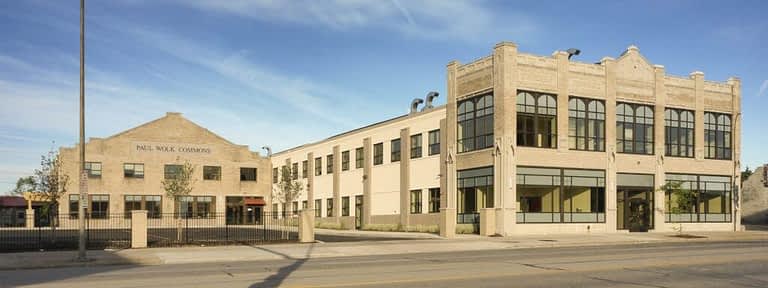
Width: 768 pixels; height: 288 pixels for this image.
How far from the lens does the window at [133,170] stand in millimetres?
69312

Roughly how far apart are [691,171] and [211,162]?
1798 inches

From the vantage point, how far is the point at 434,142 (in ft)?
164

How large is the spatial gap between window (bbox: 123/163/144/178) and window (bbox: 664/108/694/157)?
1877 inches

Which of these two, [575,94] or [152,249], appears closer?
[152,249]

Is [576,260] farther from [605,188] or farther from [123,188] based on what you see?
[123,188]

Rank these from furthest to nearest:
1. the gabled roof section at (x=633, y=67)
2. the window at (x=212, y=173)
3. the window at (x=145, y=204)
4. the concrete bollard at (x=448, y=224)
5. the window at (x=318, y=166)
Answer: the window at (x=212, y=173), the window at (x=145, y=204), the window at (x=318, y=166), the gabled roof section at (x=633, y=67), the concrete bollard at (x=448, y=224)

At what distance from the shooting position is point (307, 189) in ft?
234

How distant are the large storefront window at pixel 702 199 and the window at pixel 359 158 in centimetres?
2427

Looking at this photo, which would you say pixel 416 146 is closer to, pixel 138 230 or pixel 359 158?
pixel 359 158

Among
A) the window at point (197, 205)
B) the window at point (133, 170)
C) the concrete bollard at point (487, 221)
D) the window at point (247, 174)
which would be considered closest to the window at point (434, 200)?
the concrete bollard at point (487, 221)

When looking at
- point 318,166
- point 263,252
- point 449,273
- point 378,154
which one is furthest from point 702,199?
point 449,273

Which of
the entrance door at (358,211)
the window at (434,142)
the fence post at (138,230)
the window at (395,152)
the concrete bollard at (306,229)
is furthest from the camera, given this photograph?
the entrance door at (358,211)

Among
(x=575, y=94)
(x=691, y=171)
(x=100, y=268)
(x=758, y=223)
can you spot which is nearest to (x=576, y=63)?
(x=575, y=94)

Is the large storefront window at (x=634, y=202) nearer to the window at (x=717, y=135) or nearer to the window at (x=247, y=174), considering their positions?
the window at (x=717, y=135)
